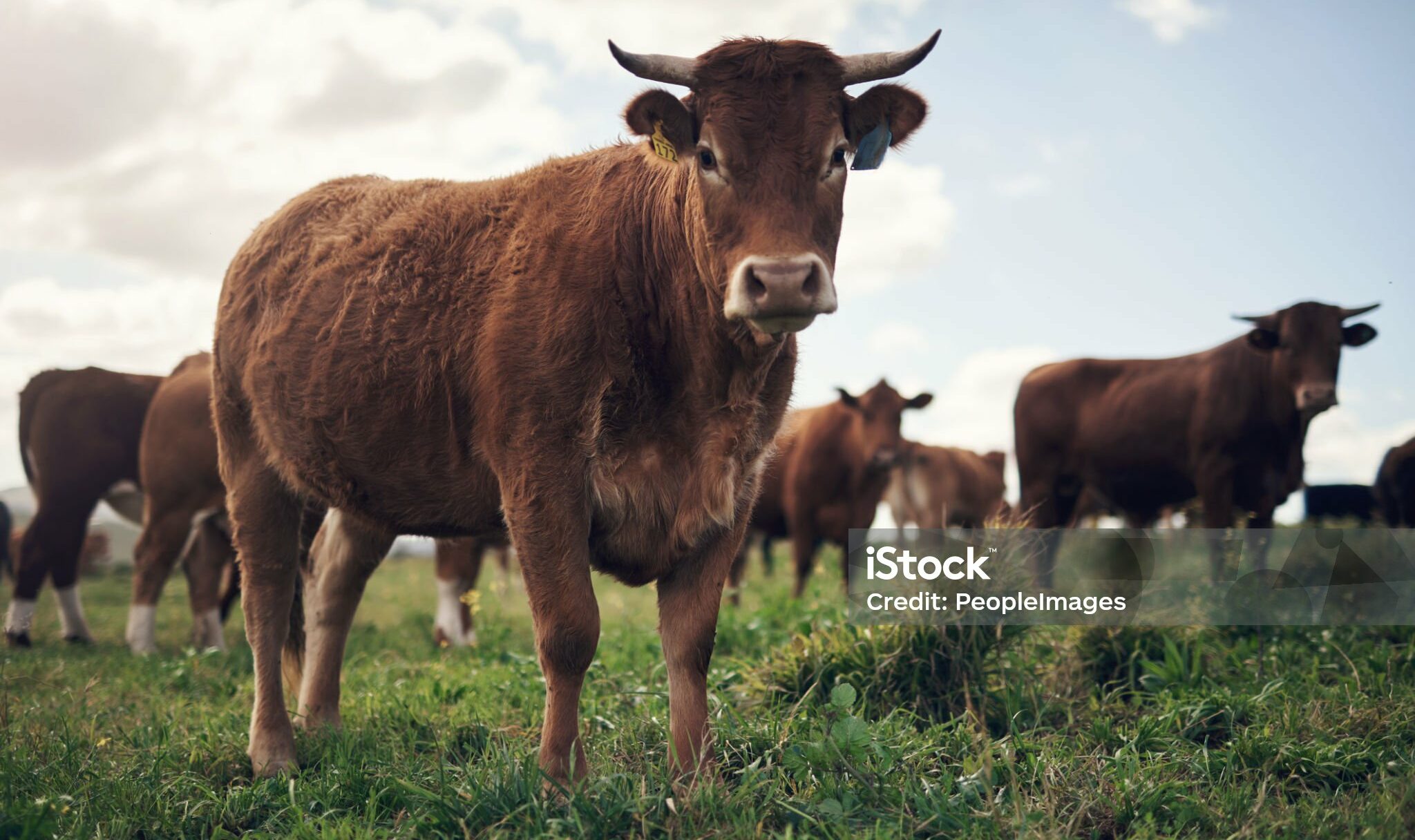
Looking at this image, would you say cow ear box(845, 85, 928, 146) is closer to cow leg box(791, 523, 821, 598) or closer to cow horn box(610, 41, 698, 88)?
cow horn box(610, 41, 698, 88)

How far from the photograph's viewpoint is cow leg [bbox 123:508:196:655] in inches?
332

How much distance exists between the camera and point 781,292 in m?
3.00

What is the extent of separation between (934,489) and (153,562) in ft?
36.3

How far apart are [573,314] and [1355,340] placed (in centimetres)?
769

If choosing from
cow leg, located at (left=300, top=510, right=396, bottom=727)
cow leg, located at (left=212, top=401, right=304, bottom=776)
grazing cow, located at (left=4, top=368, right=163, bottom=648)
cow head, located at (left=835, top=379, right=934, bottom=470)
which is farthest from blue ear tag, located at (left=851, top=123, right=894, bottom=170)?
cow head, located at (left=835, top=379, right=934, bottom=470)

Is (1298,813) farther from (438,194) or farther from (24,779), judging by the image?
(24,779)

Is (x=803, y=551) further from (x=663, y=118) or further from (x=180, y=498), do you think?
(x=663, y=118)

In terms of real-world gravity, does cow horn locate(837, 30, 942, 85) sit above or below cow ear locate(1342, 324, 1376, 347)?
below

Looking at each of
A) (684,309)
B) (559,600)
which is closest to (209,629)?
(559,600)

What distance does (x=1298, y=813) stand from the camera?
10.8ft

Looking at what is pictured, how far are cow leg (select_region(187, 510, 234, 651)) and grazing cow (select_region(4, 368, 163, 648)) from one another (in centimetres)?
98

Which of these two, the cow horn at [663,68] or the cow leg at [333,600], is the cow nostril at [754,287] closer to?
the cow horn at [663,68]

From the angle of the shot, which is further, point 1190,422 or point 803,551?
point 803,551

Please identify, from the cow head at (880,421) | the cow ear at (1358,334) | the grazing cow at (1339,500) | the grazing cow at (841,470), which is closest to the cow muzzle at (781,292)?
the cow ear at (1358,334)
